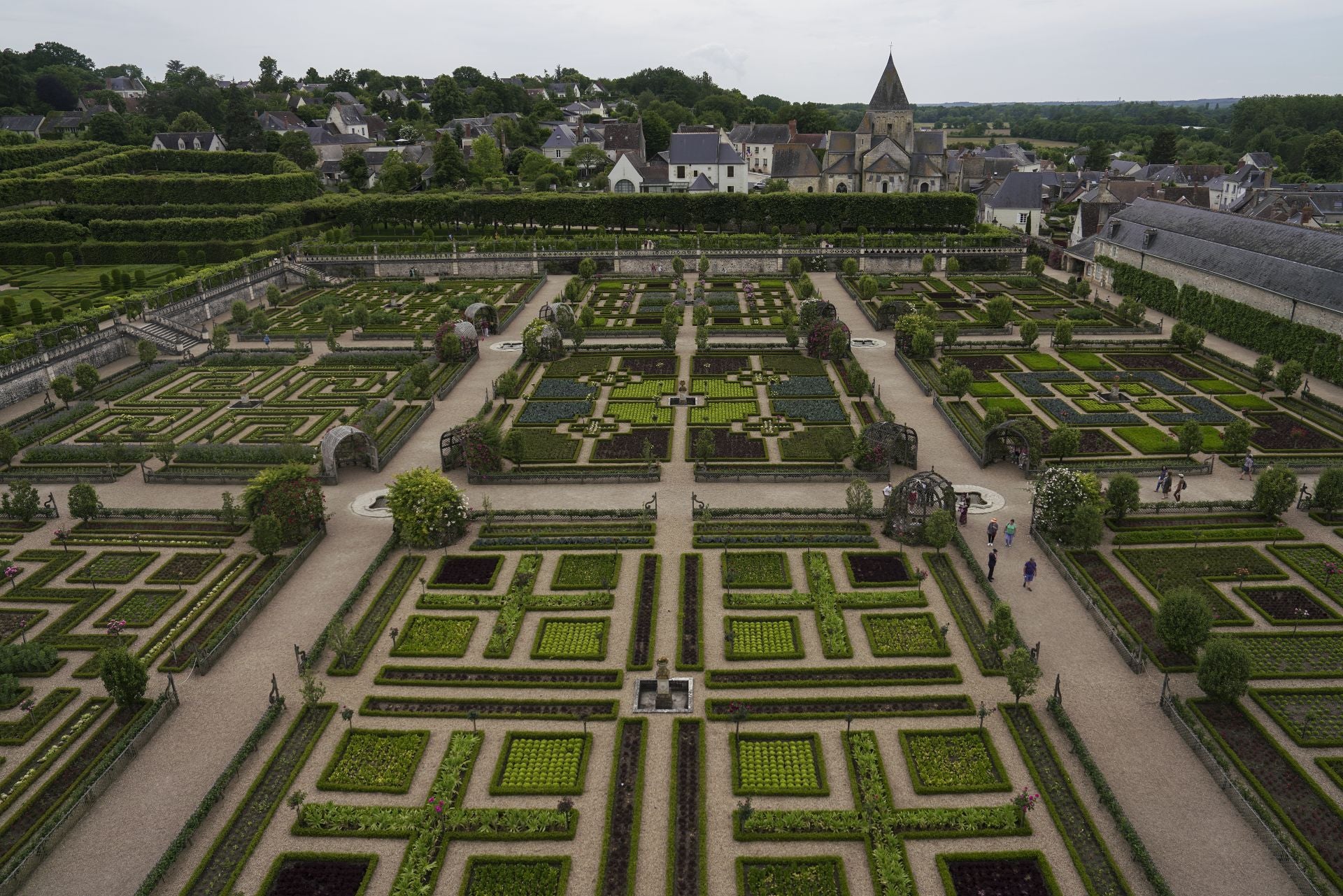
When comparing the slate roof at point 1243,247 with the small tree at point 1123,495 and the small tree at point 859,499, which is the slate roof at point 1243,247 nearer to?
the small tree at point 1123,495

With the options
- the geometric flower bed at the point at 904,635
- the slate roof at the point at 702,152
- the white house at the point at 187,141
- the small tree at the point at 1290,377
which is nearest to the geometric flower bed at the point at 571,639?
the geometric flower bed at the point at 904,635

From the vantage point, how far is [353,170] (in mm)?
140250

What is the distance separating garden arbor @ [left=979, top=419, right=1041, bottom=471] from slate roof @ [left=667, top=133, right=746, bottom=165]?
316 feet

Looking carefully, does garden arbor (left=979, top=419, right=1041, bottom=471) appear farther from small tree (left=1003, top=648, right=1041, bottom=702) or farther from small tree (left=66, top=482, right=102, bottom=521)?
small tree (left=66, top=482, right=102, bottom=521)

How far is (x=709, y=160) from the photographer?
132875 millimetres

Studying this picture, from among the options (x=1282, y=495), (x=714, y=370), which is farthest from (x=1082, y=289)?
(x=1282, y=495)

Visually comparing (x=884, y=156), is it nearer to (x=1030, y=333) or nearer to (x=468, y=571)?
(x=1030, y=333)

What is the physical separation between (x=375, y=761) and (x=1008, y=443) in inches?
1399

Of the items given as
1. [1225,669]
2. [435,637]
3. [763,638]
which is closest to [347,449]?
[435,637]

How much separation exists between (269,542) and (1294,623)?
41595 millimetres

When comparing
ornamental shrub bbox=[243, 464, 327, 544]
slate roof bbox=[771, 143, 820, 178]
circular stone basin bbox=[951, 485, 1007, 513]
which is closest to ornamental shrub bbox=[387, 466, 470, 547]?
ornamental shrub bbox=[243, 464, 327, 544]

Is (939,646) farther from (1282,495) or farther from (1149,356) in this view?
(1149,356)

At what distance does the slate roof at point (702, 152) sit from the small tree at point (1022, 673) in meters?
116

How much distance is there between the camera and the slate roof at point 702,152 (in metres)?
132
